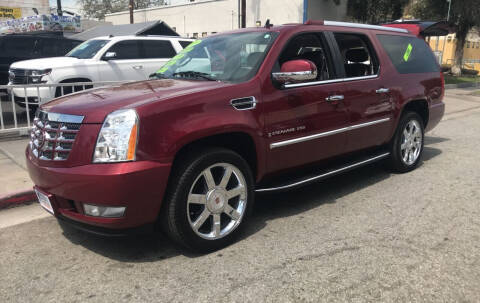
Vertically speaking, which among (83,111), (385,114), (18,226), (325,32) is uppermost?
(325,32)

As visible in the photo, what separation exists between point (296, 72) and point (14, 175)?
3.82 meters

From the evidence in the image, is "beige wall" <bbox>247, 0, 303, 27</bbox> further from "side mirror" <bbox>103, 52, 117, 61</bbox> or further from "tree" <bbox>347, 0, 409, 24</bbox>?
"side mirror" <bbox>103, 52, 117, 61</bbox>

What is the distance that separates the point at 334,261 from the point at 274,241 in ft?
1.87

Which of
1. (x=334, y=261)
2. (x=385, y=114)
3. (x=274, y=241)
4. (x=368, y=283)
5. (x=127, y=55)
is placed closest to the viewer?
(x=368, y=283)

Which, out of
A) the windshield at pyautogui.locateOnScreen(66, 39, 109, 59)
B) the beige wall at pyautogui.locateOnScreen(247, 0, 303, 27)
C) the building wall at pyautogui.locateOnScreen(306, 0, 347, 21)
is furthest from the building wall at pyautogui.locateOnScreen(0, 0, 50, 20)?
the windshield at pyautogui.locateOnScreen(66, 39, 109, 59)

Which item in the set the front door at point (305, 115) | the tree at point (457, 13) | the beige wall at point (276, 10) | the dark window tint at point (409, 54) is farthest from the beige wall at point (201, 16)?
the front door at point (305, 115)

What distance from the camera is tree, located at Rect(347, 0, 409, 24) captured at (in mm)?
22781

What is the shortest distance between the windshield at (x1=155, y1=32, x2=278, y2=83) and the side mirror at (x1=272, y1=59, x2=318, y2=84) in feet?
0.76

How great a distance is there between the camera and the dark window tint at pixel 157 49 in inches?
404

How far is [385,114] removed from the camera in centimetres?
500

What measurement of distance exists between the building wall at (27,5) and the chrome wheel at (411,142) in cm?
4207

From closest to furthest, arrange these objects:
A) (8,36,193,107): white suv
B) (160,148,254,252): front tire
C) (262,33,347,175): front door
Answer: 1. (160,148,254,252): front tire
2. (262,33,347,175): front door
3. (8,36,193,107): white suv

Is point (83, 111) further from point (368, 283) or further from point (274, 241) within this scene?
point (368, 283)

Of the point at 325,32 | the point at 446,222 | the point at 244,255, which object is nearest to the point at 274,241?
the point at 244,255
